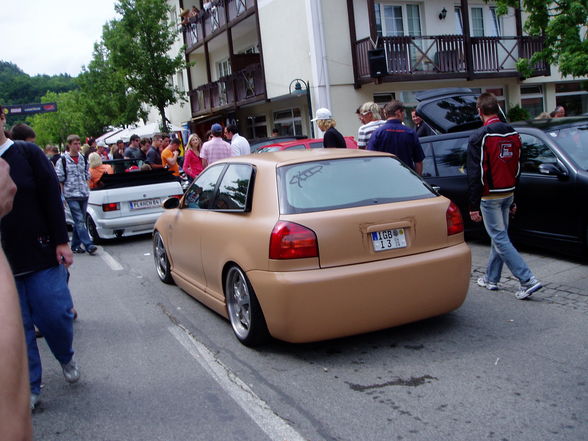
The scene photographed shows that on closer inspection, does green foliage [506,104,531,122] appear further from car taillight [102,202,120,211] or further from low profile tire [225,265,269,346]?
low profile tire [225,265,269,346]

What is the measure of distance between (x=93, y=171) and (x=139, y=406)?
834 cm

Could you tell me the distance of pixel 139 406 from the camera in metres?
3.74

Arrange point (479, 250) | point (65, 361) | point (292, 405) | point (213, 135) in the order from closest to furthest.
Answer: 1. point (292, 405)
2. point (65, 361)
3. point (479, 250)
4. point (213, 135)

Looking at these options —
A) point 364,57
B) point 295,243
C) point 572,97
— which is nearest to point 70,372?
point 295,243

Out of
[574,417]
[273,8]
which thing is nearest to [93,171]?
[574,417]

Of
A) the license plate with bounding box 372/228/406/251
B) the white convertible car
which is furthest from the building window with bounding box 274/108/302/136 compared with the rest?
the license plate with bounding box 372/228/406/251

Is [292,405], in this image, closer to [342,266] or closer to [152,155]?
[342,266]

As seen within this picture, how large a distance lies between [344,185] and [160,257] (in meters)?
3.40

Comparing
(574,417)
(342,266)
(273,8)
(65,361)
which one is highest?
(273,8)

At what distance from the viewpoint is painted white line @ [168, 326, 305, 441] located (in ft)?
10.7

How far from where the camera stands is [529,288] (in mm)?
5449

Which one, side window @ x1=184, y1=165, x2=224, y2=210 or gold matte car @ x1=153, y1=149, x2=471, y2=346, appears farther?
side window @ x1=184, y1=165, x2=224, y2=210

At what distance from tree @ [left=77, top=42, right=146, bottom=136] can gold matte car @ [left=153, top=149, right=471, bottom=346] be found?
22.9 m

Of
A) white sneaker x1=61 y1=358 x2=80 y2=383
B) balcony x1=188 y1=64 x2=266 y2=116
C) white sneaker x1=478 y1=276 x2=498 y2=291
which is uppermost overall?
balcony x1=188 y1=64 x2=266 y2=116
